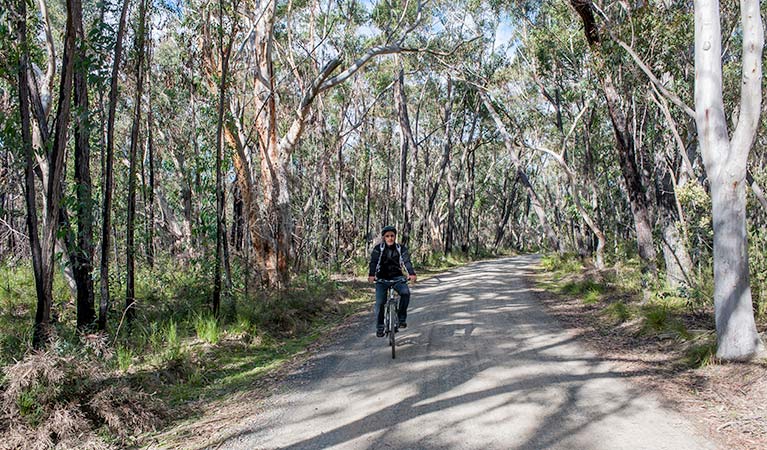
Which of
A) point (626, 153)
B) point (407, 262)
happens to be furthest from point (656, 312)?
point (626, 153)

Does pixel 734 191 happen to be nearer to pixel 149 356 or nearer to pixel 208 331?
pixel 208 331

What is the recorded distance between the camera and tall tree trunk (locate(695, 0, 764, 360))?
605 centimetres

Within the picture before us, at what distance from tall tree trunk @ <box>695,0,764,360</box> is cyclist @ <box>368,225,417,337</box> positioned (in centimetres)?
396

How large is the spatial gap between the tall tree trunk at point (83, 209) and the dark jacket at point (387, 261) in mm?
3931

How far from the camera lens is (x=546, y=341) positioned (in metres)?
8.04

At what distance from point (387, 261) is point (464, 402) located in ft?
10.1

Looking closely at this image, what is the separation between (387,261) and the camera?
794 centimetres

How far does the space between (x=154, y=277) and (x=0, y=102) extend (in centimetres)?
432

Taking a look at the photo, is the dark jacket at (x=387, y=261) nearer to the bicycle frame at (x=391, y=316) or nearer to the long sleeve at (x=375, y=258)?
the long sleeve at (x=375, y=258)

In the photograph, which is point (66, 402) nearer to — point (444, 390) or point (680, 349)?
point (444, 390)

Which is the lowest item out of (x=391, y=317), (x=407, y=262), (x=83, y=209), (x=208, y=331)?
(x=208, y=331)

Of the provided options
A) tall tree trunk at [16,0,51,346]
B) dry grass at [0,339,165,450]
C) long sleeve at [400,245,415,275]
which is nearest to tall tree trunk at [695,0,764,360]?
long sleeve at [400,245,415,275]

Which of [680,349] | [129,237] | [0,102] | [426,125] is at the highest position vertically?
[426,125]

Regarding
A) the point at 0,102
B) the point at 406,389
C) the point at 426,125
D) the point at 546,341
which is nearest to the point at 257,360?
the point at 406,389
